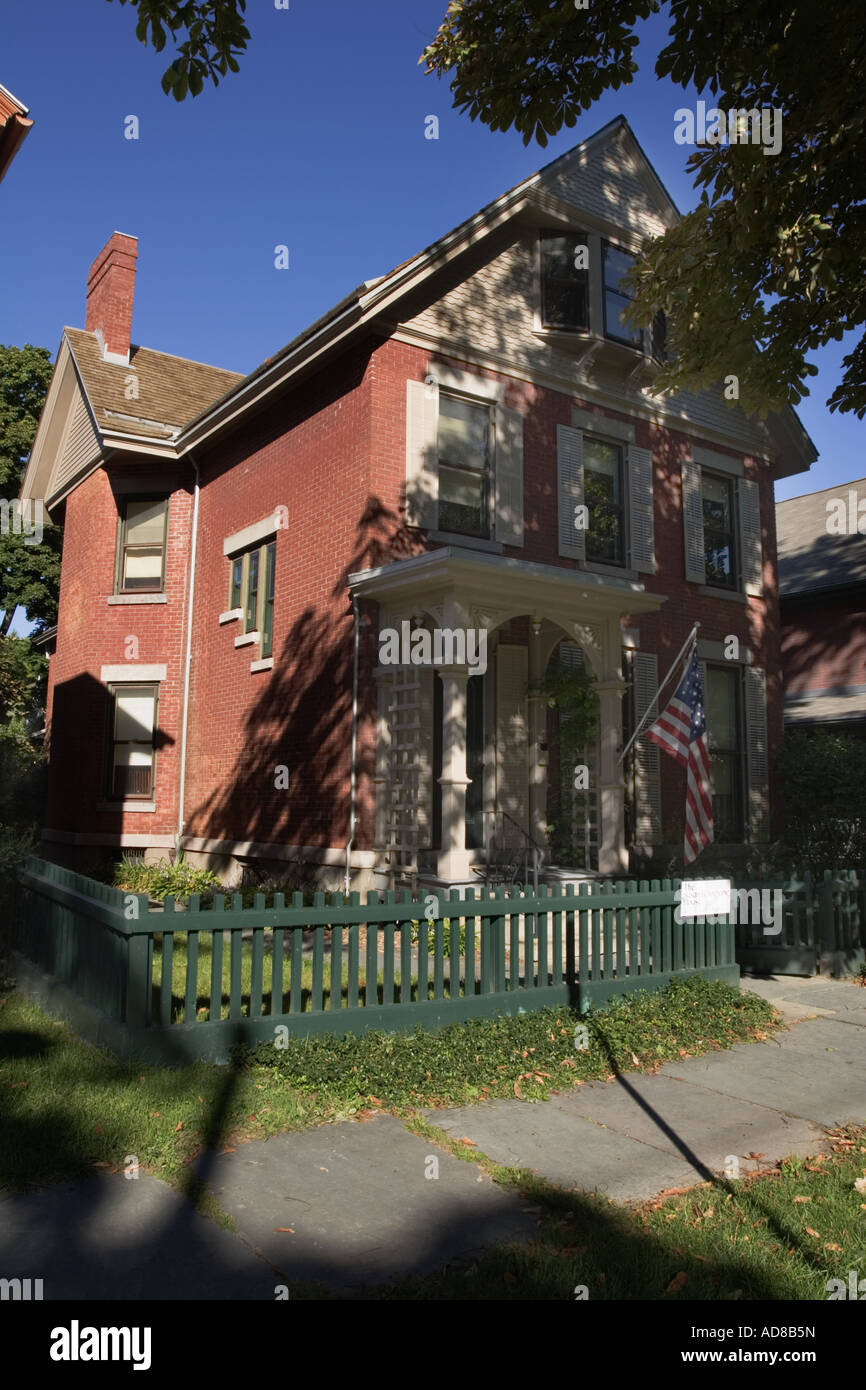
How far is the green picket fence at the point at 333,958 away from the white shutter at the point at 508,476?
6370 mm

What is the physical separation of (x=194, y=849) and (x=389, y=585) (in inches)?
260

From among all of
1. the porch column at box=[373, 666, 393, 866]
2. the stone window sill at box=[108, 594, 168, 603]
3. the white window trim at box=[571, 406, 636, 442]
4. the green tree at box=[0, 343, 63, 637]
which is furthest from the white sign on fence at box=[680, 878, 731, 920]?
the green tree at box=[0, 343, 63, 637]

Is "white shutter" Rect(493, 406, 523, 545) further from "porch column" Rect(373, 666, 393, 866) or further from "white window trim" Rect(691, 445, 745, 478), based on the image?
"white window trim" Rect(691, 445, 745, 478)

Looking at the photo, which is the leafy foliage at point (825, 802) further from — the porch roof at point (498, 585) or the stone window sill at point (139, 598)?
the stone window sill at point (139, 598)

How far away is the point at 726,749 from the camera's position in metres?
16.8

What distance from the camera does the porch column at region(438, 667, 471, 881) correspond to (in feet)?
35.5

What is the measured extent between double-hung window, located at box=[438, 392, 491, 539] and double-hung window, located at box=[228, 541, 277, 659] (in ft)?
9.96

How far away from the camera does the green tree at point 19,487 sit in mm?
26781

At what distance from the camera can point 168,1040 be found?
20.2ft

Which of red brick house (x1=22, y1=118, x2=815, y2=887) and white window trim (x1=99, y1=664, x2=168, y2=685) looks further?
white window trim (x1=99, y1=664, x2=168, y2=685)

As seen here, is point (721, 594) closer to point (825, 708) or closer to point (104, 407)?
point (825, 708)

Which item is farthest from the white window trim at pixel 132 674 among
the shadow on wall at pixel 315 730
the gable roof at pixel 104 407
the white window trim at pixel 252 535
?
the gable roof at pixel 104 407
